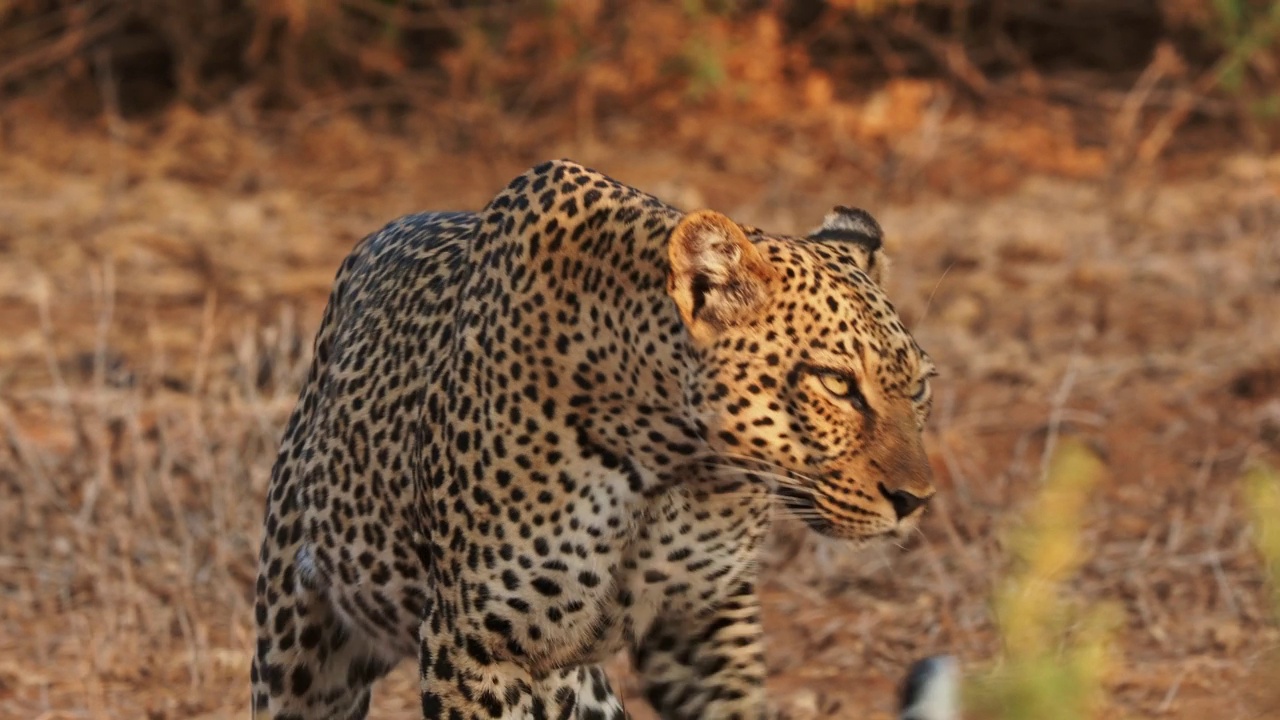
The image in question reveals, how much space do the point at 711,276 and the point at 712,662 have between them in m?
0.85

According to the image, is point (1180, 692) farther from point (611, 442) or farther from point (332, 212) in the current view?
point (332, 212)

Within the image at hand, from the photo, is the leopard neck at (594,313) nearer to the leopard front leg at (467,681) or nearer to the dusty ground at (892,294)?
the leopard front leg at (467,681)

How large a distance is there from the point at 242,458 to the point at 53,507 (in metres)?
0.63

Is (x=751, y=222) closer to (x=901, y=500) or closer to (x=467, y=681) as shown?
(x=467, y=681)

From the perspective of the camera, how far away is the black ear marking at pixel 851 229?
425cm

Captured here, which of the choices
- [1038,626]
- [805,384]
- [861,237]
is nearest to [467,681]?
[805,384]

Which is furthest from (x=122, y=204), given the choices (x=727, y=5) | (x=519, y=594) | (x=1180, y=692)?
(x=519, y=594)

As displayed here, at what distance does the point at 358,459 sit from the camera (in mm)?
4512

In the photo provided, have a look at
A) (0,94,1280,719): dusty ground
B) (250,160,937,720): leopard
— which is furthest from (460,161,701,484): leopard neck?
(0,94,1280,719): dusty ground

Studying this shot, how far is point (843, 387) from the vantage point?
3.73 metres

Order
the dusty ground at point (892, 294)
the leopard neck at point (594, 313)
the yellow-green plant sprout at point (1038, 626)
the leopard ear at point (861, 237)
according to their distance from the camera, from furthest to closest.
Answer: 1. the dusty ground at point (892, 294)
2. the leopard ear at point (861, 237)
3. the leopard neck at point (594, 313)
4. the yellow-green plant sprout at point (1038, 626)

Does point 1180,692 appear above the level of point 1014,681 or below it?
below

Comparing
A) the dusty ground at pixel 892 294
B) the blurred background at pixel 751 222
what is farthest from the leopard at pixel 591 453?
the dusty ground at pixel 892 294

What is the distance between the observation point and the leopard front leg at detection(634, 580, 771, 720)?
4.25 metres
